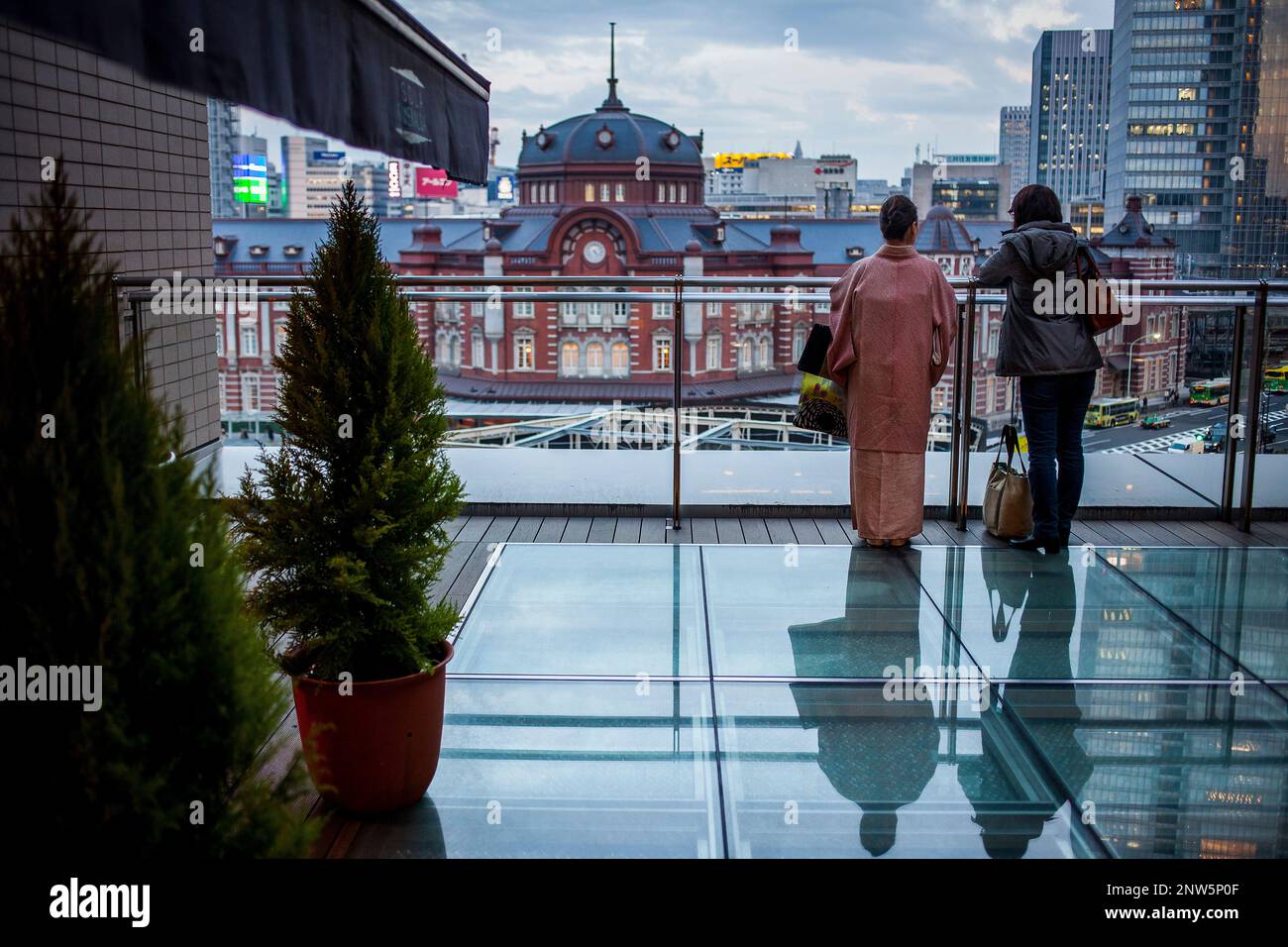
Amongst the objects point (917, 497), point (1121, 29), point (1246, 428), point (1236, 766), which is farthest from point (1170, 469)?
point (1121, 29)

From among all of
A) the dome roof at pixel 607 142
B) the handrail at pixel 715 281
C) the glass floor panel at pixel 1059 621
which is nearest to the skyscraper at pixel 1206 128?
the handrail at pixel 715 281

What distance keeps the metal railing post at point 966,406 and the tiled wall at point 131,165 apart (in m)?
3.07

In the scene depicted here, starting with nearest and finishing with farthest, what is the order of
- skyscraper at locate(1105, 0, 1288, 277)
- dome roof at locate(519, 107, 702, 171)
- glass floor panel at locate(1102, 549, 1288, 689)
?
glass floor panel at locate(1102, 549, 1288, 689), skyscraper at locate(1105, 0, 1288, 277), dome roof at locate(519, 107, 702, 171)

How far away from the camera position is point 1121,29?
36.3 feet

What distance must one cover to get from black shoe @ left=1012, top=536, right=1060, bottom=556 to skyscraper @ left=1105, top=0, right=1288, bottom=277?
165cm

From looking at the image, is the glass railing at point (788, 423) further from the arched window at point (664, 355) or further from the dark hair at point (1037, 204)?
the dark hair at point (1037, 204)

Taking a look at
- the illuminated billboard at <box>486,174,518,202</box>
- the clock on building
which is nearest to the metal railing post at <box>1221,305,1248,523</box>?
the clock on building

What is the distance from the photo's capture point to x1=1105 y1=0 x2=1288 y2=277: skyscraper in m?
5.88

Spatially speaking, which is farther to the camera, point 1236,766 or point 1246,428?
point 1246,428

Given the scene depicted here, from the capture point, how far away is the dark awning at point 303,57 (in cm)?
160

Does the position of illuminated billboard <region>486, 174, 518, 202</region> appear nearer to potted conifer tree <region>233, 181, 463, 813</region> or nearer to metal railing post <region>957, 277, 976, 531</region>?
Answer: metal railing post <region>957, 277, 976, 531</region>

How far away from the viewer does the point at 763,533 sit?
16.0ft
